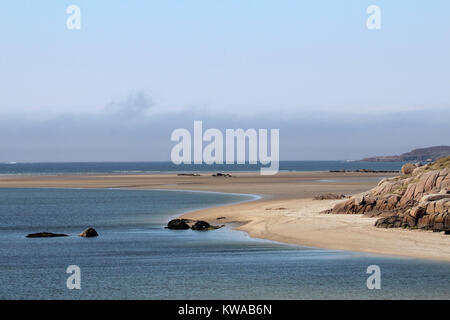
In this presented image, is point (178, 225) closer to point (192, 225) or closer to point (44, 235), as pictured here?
point (192, 225)

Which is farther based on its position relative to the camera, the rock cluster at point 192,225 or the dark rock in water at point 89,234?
the rock cluster at point 192,225

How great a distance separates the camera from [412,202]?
42.5m

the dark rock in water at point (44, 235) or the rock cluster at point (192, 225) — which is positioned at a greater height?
the rock cluster at point (192, 225)

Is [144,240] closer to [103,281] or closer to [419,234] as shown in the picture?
[103,281]

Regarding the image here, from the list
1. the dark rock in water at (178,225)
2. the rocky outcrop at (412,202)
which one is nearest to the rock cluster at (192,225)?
the dark rock in water at (178,225)

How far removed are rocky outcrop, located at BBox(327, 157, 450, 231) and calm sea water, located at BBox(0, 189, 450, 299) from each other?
23.2 feet

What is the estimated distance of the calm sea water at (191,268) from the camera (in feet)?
80.2

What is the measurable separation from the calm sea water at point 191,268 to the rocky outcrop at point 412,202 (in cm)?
708

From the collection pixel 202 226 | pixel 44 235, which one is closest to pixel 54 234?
pixel 44 235

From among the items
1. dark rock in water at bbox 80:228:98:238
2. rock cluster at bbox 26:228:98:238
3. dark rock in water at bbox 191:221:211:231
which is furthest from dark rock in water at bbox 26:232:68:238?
dark rock in water at bbox 191:221:211:231

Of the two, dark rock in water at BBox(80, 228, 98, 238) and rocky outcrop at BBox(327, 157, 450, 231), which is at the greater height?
rocky outcrop at BBox(327, 157, 450, 231)

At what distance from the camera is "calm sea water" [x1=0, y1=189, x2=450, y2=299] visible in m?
24.4

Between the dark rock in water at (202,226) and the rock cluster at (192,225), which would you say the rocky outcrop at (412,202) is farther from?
the rock cluster at (192,225)

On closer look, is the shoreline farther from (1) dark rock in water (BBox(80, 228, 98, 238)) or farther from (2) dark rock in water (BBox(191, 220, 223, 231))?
(1) dark rock in water (BBox(80, 228, 98, 238))
